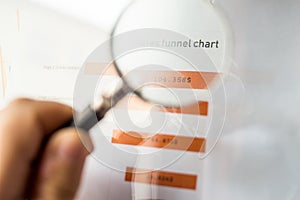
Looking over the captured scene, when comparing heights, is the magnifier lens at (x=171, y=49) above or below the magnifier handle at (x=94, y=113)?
above

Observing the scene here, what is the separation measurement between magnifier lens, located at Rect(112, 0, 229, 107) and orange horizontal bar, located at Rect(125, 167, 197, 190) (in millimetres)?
65

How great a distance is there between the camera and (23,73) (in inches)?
15.6

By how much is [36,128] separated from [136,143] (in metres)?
0.10

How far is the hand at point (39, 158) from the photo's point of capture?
347 millimetres

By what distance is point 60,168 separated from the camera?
0.35m

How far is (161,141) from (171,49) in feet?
0.29

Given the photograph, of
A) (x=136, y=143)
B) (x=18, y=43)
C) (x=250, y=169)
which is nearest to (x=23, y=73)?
(x=18, y=43)

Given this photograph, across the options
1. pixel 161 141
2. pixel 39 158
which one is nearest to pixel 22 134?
pixel 39 158

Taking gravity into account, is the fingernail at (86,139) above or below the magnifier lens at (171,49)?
below

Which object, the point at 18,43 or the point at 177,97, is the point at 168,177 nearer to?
the point at 177,97

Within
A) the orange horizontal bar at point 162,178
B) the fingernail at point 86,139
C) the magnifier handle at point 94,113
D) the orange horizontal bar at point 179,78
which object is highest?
the orange horizontal bar at point 179,78

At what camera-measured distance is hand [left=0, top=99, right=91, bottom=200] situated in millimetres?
347

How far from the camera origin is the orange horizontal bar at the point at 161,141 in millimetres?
345

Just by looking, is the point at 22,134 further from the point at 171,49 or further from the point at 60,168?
the point at 171,49
